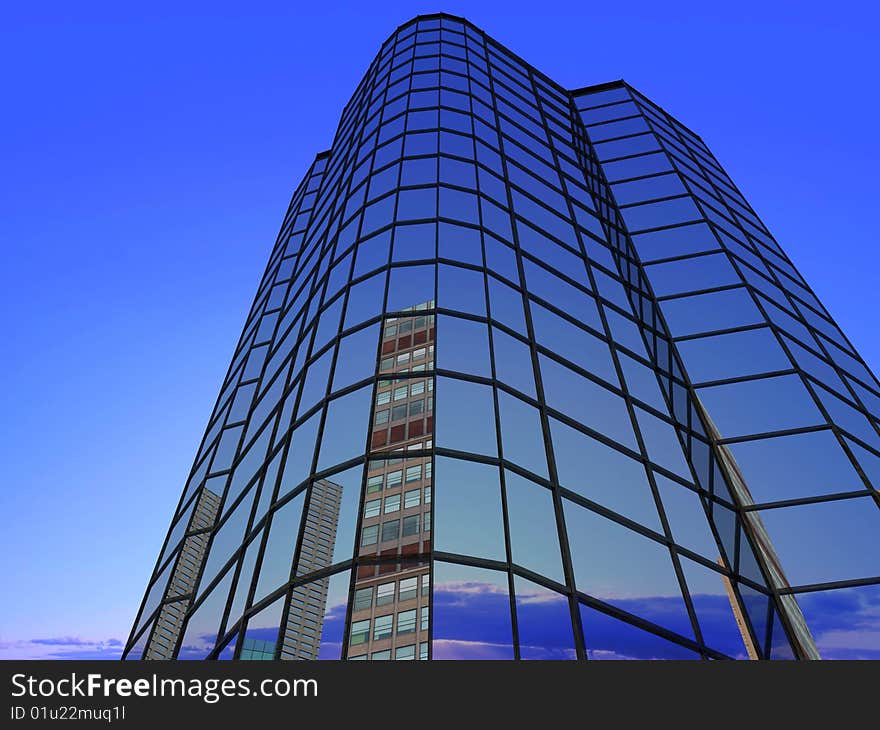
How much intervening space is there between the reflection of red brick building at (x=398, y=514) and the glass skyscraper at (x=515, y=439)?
42mm

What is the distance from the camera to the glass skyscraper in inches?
427

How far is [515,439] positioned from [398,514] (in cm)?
312

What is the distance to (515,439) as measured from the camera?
13164mm

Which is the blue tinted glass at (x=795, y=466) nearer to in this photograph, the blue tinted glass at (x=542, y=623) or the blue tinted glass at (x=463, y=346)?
the blue tinted glass at (x=463, y=346)

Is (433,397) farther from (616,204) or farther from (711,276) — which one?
(616,204)

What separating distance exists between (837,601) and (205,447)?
61.8 feet

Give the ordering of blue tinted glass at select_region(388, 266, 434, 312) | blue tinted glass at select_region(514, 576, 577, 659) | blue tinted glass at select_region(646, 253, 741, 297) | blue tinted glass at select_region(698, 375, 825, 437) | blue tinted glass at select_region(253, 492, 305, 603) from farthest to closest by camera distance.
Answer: blue tinted glass at select_region(646, 253, 741, 297)
blue tinted glass at select_region(698, 375, 825, 437)
blue tinted glass at select_region(388, 266, 434, 312)
blue tinted glass at select_region(253, 492, 305, 603)
blue tinted glass at select_region(514, 576, 577, 659)

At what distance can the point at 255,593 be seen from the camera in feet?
38.3

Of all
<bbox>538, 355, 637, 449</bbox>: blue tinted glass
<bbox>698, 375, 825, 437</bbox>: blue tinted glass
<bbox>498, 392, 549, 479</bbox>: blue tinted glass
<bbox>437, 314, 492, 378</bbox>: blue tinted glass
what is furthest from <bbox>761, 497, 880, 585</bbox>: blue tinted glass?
<bbox>437, 314, 492, 378</bbox>: blue tinted glass

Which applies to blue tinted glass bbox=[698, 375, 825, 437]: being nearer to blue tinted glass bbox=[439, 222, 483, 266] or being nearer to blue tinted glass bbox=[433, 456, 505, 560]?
blue tinted glass bbox=[439, 222, 483, 266]

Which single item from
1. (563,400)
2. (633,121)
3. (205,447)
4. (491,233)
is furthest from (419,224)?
(633,121)

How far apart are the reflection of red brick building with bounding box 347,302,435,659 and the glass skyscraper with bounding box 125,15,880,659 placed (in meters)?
0.04

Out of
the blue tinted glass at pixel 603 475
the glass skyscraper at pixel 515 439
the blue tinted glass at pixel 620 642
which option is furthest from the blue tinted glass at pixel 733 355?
the blue tinted glass at pixel 620 642

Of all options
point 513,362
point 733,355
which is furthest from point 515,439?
point 733,355
